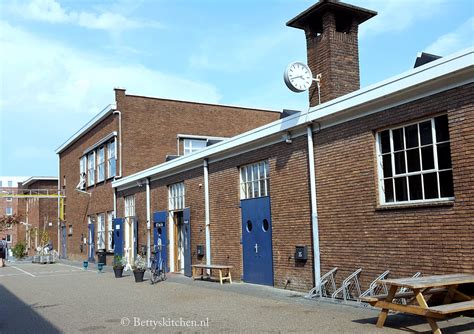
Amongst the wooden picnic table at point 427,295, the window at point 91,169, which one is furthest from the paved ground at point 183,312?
the window at point 91,169

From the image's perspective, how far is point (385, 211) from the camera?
1050cm

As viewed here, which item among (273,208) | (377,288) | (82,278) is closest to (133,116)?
(82,278)

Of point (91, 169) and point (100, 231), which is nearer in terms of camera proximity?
point (100, 231)

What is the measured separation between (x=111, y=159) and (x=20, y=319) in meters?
17.7

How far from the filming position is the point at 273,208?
556 inches

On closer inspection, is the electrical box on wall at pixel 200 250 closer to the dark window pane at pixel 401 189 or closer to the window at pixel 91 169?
the dark window pane at pixel 401 189

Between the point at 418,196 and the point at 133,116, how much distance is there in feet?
61.4

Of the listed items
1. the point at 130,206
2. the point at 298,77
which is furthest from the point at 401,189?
the point at 130,206

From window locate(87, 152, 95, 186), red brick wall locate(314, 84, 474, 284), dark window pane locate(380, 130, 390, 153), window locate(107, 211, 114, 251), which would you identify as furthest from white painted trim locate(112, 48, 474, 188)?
window locate(87, 152, 95, 186)

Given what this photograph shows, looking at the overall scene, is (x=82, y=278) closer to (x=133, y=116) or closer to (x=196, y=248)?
(x=196, y=248)

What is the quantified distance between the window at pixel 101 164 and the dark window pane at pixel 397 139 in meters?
21.1

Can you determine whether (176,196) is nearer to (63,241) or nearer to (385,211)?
(385,211)

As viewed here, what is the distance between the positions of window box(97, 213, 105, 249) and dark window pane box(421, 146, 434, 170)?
22.0m

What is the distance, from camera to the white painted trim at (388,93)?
8.83 meters
